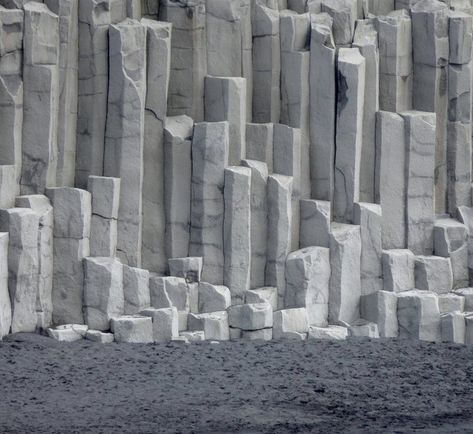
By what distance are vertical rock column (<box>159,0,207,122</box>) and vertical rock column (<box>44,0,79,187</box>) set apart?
4.07 feet

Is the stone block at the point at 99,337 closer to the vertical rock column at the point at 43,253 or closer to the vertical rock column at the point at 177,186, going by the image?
the vertical rock column at the point at 43,253

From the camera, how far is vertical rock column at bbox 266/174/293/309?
19375 mm

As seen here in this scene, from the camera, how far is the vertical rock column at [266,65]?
19.9 meters

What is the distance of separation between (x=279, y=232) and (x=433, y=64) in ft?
10.2

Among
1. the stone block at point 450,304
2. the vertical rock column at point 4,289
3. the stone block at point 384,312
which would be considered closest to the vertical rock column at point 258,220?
the stone block at point 384,312

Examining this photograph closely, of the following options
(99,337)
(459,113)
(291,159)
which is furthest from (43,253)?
(459,113)

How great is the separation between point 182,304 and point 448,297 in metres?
3.42

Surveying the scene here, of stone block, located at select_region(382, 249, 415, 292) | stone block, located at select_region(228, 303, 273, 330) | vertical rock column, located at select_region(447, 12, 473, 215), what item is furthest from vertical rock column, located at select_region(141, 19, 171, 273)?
vertical rock column, located at select_region(447, 12, 473, 215)

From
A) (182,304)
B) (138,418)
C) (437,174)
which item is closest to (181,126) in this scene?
(182,304)

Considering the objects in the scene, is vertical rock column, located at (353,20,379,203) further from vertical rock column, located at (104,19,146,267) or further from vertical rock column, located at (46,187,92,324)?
vertical rock column, located at (46,187,92,324)

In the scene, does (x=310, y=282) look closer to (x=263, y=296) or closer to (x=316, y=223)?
(x=263, y=296)

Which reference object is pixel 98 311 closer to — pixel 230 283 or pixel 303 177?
pixel 230 283

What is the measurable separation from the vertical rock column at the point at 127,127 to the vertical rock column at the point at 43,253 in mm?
915

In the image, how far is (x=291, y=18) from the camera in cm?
1986
